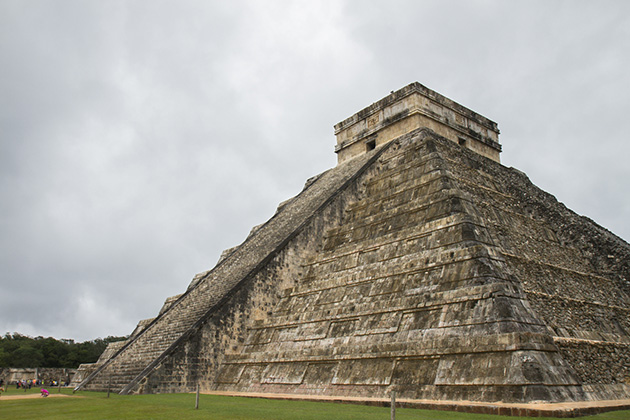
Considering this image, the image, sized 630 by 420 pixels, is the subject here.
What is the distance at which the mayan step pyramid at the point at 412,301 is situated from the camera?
6.81m

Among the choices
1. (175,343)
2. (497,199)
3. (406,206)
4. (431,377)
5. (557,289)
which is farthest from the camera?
(497,199)

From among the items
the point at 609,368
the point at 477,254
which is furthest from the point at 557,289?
the point at 477,254

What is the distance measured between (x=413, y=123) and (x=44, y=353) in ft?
108

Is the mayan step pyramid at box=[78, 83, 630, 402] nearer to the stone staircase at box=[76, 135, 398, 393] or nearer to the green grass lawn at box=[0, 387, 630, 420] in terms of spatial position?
the stone staircase at box=[76, 135, 398, 393]

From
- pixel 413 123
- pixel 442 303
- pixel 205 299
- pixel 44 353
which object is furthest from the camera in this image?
pixel 44 353

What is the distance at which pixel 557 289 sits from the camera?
30.3ft

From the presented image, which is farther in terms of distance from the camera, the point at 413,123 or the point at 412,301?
the point at 413,123

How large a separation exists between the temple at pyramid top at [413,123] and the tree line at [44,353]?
2752cm

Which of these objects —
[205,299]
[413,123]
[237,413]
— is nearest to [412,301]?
[237,413]

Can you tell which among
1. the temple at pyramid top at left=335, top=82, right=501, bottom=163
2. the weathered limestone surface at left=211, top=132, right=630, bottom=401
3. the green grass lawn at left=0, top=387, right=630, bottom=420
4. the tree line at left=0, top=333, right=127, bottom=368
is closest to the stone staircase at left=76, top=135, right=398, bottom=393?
the weathered limestone surface at left=211, top=132, right=630, bottom=401

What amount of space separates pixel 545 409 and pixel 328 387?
3672 mm

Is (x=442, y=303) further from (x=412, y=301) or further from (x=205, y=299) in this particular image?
(x=205, y=299)

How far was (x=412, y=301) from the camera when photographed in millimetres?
8141

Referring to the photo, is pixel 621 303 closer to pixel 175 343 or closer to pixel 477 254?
pixel 477 254
